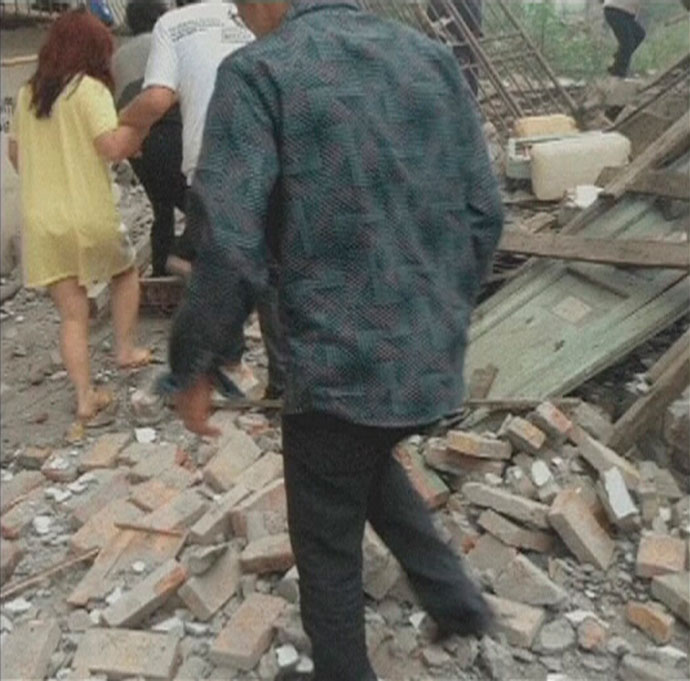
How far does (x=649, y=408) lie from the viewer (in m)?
3.48

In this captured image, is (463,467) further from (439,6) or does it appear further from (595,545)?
(439,6)

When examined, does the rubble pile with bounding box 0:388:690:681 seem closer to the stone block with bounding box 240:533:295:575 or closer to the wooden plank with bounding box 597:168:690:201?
the stone block with bounding box 240:533:295:575

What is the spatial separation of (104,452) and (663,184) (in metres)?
2.60

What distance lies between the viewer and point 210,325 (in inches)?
79.5

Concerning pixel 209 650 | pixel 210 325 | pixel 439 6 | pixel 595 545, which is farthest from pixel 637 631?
pixel 439 6

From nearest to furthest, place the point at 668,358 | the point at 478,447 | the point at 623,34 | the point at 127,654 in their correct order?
the point at 127,654 < the point at 478,447 < the point at 668,358 < the point at 623,34

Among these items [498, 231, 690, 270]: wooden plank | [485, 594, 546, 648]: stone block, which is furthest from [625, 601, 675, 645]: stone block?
[498, 231, 690, 270]: wooden plank

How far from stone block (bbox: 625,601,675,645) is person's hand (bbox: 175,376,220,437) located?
1.43 m

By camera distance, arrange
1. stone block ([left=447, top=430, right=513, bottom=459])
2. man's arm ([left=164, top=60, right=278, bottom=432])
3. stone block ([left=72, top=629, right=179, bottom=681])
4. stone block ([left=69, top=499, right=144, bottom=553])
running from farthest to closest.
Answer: stone block ([left=447, top=430, right=513, bottom=459]) → stone block ([left=69, top=499, right=144, bottom=553]) → stone block ([left=72, top=629, right=179, bottom=681]) → man's arm ([left=164, top=60, right=278, bottom=432])

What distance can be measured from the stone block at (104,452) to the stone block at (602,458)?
1.65 meters

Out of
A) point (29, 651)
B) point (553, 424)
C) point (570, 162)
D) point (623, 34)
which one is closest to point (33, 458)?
point (29, 651)

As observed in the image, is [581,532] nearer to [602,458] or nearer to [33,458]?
[602,458]

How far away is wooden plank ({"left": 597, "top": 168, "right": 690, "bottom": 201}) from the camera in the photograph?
4.36m

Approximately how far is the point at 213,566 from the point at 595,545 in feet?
3.70
